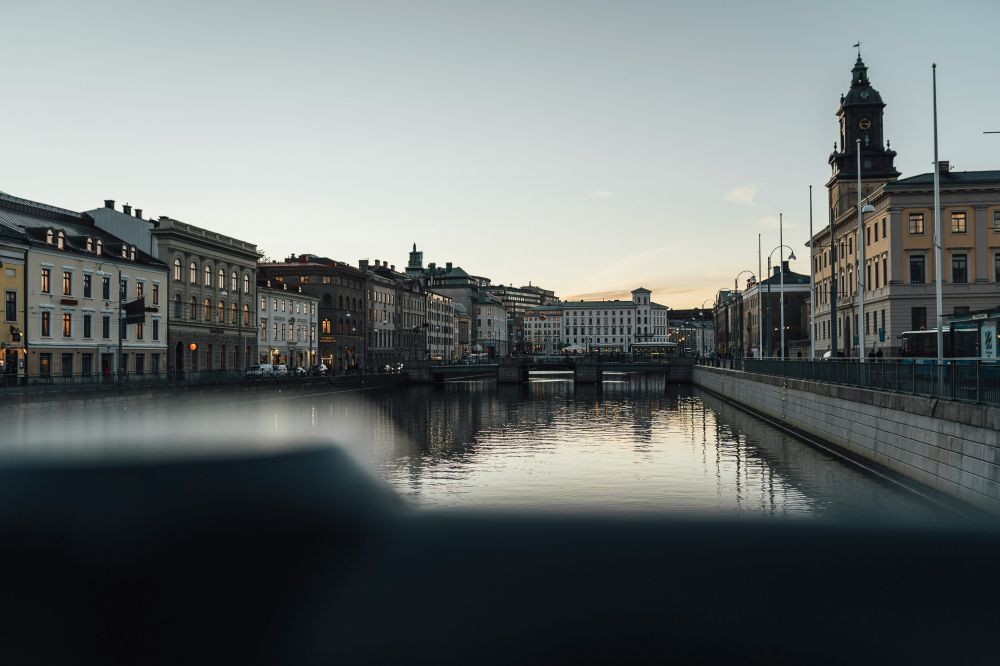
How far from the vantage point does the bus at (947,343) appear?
48097 millimetres

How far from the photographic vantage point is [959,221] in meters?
79.8

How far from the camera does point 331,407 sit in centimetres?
7188

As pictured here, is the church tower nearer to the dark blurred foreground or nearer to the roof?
the roof

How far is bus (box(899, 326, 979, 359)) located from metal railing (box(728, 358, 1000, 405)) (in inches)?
370

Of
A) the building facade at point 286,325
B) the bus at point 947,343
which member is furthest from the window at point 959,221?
the building facade at point 286,325

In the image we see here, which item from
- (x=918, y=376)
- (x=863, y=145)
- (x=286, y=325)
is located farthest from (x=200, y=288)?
(x=863, y=145)

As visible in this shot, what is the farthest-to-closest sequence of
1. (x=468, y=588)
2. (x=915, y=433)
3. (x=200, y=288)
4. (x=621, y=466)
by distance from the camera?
(x=200, y=288), (x=621, y=466), (x=915, y=433), (x=468, y=588)

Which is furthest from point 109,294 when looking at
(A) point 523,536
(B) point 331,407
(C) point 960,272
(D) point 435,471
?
(C) point 960,272

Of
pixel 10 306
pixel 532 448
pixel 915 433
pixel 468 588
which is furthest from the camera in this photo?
pixel 10 306

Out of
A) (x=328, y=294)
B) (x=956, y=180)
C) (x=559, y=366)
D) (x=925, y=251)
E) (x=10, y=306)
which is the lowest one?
(x=559, y=366)

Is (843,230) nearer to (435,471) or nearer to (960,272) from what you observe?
(960,272)

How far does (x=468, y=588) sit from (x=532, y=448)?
24.7 metres

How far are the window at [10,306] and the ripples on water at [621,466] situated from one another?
27.3 m

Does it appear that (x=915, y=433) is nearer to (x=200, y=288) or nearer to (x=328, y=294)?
(x=200, y=288)
